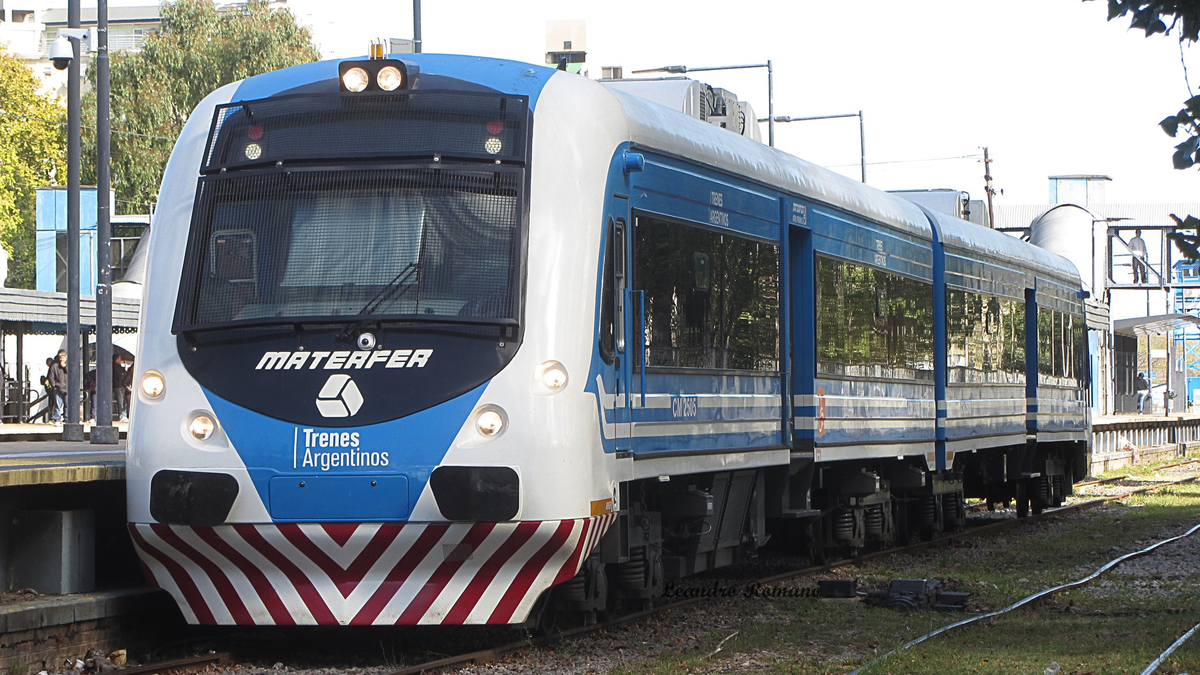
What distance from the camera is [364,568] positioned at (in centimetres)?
829

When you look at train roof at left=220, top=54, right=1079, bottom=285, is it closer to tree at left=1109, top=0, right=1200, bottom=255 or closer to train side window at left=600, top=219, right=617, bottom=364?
train side window at left=600, top=219, right=617, bottom=364

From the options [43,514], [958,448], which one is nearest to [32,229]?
[958,448]

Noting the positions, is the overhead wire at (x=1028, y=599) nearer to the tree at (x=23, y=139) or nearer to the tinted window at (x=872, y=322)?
the tinted window at (x=872, y=322)

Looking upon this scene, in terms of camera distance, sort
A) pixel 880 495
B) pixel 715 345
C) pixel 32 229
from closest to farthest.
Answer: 1. pixel 715 345
2. pixel 880 495
3. pixel 32 229

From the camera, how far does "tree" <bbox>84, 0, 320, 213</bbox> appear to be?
53344 millimetres

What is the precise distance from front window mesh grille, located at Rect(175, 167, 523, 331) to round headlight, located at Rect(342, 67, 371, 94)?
1.65 ft

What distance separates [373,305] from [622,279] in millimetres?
1532

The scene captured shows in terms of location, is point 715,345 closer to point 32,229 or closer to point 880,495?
point 880,495

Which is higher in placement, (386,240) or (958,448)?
(386,240)

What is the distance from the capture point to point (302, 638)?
928cm

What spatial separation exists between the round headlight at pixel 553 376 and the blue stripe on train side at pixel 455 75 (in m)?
1.47

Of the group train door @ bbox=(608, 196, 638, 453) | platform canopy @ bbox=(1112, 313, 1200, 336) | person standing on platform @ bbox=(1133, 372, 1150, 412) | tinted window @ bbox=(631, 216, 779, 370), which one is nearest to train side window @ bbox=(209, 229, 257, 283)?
train door @ bbox=(608, 196, 638, 453)

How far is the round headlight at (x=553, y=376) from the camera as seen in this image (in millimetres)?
8297

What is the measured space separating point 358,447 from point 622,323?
1.77 metres
